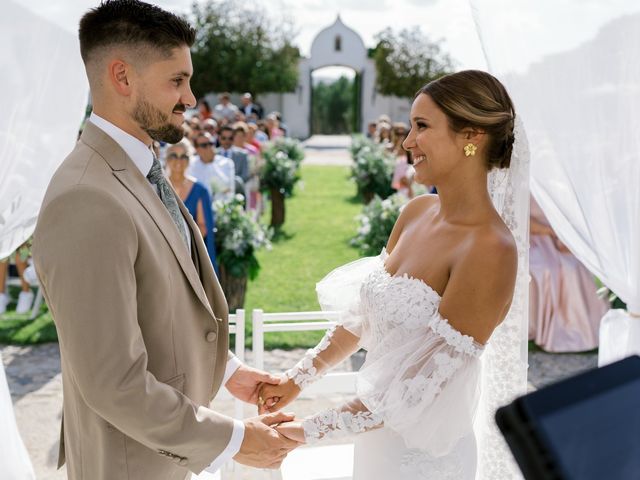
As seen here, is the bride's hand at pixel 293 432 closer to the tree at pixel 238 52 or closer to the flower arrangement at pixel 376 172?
the flower arrangement at pixel 376 172

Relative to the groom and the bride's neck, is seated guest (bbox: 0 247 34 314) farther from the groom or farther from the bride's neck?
the bride's neck

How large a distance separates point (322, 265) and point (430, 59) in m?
30.7

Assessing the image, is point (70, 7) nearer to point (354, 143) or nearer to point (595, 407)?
point (595, 407)

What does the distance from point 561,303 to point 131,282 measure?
19.6 ft

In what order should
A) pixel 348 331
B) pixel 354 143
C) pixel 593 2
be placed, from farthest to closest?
pixel 354 143, pixel 593 2, pixel 348 331

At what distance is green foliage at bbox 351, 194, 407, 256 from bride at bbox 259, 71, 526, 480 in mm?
4786

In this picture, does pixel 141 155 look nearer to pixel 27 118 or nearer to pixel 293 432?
pixel 293 432

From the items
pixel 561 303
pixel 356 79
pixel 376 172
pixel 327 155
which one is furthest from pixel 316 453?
pixel 356 79

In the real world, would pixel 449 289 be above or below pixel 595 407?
below

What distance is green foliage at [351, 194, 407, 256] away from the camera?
24.5ft

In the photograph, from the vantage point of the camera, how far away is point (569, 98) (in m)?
3.41

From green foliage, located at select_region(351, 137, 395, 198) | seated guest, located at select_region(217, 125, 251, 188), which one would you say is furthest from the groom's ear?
green foliage, located at select_region(351, 137, 395, 198)

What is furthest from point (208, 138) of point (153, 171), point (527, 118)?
point (153, 171)

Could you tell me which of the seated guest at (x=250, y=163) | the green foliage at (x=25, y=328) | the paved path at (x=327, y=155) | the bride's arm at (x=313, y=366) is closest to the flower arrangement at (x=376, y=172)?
the seated guest at (x=250, y=163)
